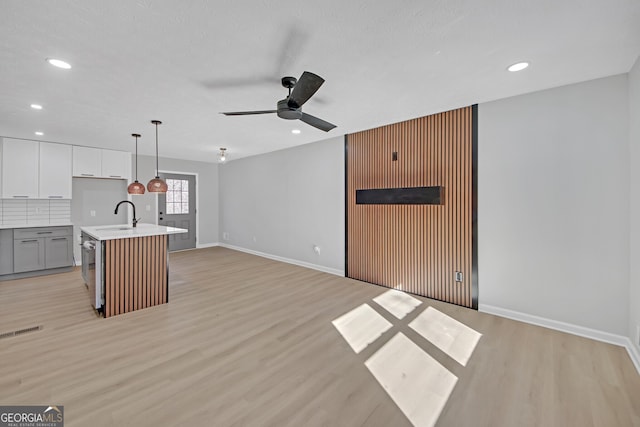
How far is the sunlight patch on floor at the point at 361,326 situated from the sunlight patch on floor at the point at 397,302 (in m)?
0.24

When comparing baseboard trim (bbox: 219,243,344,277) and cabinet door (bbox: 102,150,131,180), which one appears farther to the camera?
cabinet door (bbox: 102,150,131,180)

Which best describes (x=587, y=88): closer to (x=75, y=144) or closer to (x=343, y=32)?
(x=343, y=32)

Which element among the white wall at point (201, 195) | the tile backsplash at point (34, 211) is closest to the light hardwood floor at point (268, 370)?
the tile backsplash at point (34, 211)

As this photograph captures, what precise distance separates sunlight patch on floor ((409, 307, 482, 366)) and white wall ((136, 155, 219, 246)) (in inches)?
253

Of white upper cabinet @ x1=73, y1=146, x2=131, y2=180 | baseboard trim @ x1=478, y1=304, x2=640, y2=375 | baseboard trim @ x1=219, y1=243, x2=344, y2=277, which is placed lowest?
baseboard trim @ x1=478, y1=304, x2=640, y2=375

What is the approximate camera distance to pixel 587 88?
2609 mm

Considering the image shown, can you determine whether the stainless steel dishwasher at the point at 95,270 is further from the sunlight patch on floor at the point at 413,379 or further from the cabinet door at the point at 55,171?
the sunlight patch on floor at the point at 413,379

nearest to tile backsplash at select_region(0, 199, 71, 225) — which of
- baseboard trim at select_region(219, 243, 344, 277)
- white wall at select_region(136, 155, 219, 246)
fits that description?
white wall at select_region(136, 155, 219, 246)

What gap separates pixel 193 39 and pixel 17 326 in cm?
→ 351

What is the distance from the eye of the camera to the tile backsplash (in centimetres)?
478

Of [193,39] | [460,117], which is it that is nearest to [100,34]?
[193,39]

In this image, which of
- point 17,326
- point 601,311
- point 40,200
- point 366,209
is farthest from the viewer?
point 40,200

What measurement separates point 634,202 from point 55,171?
835 cm

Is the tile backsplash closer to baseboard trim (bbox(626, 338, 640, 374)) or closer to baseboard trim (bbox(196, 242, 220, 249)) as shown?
baseboard trim (bbox(196, 242, 220, 249))
